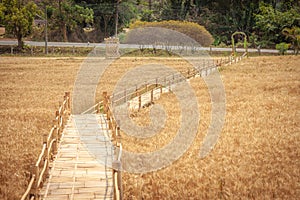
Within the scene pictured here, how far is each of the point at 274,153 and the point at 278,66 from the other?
82.5ft

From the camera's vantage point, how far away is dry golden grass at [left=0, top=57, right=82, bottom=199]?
11266 mm

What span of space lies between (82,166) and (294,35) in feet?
150

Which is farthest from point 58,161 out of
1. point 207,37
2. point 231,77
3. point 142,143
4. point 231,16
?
point 231,16

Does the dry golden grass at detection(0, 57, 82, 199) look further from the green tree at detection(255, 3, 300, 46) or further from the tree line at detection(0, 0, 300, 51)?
the green tree at detection(255, 3, 300, 46)

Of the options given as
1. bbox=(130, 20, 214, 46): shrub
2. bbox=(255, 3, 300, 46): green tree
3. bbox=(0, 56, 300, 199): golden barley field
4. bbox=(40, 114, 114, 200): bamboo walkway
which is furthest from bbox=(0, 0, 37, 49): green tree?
bbox=(40, 114, 114, 200): bamboo walkway

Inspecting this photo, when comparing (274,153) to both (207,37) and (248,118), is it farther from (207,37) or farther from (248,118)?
(207,37)

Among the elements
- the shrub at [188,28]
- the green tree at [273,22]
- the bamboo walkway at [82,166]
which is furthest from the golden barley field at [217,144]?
the shrub at [188,28]

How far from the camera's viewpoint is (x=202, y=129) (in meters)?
15.8

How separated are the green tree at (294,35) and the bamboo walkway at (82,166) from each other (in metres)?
40.3

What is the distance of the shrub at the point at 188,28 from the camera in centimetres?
5391

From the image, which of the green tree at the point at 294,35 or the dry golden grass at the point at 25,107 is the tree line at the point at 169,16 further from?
the dry golden grass at the point at 25,107

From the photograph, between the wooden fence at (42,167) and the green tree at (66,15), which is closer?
the wooden fence at (42,167)

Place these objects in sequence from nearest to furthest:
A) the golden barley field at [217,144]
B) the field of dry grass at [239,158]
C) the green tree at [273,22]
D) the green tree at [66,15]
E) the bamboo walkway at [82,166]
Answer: the bamboo walkway at [82,166], the field of dry grass at [239,158], the golden barley field at [217,144], the green tree at [66,15], the green tree at [273,22]

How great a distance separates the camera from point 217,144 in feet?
45.5
